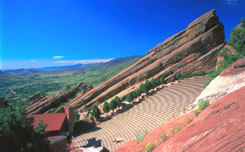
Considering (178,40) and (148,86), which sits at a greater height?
(178,40)

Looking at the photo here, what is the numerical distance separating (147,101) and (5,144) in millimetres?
22071

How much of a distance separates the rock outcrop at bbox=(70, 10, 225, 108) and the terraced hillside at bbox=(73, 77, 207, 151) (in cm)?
1220

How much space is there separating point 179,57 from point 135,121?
22.1m

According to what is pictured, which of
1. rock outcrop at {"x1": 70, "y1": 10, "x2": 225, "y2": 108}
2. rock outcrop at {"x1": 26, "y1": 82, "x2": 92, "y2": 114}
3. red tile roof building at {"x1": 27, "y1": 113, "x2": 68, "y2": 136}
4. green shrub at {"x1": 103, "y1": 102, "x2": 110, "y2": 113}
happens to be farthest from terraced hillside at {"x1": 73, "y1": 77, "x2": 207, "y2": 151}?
rock outcrop at {"x1": 26, "y1": 82, "x2": 92, "y2": 114}

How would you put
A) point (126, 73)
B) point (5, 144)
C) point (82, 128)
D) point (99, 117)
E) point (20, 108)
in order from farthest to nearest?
point (126, 73), point (99, 117), point (82, 128), point (20, 108), point (5, 144)

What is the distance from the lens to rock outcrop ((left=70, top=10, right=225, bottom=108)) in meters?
31.8

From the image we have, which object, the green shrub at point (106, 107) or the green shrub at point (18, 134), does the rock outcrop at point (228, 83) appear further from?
the green shrub at point (106, 107)

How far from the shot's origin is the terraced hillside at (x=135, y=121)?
18000 millimetres

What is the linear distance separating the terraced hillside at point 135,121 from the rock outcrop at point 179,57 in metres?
12.2

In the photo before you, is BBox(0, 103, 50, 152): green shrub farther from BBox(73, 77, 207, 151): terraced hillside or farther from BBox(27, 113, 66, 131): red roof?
BBox(27, 113, 66, 131): red roof

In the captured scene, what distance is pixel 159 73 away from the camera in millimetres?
34906

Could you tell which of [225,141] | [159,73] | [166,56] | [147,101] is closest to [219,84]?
[225,141]

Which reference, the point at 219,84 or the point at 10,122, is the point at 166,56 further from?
the point at 10,122

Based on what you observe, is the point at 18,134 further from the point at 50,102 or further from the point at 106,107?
the point at 50,102
